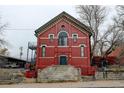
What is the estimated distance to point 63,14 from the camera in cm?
3484

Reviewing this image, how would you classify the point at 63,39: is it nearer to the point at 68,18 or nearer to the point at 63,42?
the point at 63,42

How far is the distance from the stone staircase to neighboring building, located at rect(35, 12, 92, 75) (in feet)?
17.5

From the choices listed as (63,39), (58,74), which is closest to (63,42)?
(63,39)

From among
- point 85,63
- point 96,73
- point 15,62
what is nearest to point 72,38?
point 85,63

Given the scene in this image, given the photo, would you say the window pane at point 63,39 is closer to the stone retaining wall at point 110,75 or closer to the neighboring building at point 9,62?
the stone retaining wall at point 110,75

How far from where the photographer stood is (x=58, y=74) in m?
Result: 28.5

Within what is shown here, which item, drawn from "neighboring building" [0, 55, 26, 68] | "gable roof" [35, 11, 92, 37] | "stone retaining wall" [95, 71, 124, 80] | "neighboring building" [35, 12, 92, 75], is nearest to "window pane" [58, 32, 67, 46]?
"neighboring building" [35, 12, 92, 75]

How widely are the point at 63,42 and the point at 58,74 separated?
24.7 ft

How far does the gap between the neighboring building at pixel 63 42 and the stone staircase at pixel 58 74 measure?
5.32 m

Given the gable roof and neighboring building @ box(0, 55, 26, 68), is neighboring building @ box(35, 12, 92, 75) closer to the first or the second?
the gable roof

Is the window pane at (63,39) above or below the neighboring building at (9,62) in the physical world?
above

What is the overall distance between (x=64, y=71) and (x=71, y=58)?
5.81 metres

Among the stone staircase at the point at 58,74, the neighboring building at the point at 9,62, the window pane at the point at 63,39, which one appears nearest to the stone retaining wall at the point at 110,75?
the stone staircase at the point at 58,74

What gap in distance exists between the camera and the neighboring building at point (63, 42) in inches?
1347
